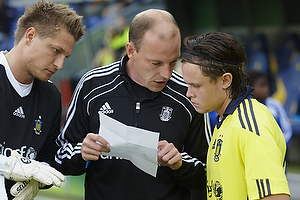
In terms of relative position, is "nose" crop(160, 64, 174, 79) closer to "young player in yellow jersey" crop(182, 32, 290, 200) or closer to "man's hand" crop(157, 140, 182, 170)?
"young player in yellow jersey" crop(182, 32, 290, 200)

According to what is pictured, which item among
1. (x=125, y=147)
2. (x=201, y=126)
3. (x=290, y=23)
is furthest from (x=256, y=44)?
(x=125, y=147)

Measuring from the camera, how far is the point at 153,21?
2.62 m

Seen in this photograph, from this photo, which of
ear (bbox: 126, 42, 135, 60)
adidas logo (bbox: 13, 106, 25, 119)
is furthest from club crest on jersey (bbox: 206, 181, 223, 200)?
adidas logo (bbox: 13, 106, 25, 119)

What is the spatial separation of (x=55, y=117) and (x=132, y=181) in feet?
2.00

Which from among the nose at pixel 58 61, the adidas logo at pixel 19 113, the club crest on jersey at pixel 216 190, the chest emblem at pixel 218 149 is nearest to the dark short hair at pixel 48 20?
the nose at pixel 58 61

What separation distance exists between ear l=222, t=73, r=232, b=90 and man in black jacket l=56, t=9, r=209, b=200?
15.1 inches

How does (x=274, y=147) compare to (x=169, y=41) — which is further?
(x=169, y=41)

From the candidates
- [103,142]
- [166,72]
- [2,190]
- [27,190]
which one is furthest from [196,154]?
[2,190]

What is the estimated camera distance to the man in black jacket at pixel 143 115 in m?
2.59

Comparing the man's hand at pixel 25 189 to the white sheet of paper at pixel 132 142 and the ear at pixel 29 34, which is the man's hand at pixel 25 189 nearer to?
the white sheet of paper at pixel 132 142

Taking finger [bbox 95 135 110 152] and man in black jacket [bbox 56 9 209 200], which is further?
man in black jacket [bbox 56 9 209 200]

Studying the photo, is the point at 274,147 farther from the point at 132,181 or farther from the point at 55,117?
the point at 55,117

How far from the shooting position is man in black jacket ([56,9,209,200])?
8.50 ft

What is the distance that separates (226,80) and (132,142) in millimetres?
556
